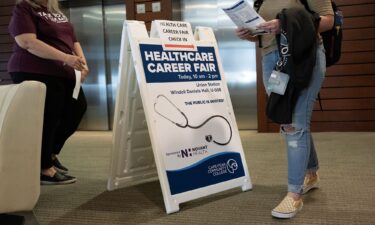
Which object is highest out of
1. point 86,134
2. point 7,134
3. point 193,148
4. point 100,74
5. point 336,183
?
point 7,134

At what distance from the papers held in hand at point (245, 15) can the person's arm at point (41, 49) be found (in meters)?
1.05

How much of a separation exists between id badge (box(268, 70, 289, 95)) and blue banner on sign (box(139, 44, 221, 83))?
520 millimetres

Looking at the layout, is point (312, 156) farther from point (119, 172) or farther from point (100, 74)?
point (100, 74)

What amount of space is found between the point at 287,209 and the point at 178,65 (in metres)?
0.91

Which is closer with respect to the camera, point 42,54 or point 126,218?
point 126,218

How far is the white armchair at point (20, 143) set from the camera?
1590mm

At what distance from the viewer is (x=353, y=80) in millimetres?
4586

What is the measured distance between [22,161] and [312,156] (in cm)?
145

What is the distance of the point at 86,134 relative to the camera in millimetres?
5352

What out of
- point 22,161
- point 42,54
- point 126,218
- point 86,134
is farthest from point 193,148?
point 86,134

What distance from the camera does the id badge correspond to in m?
1.82

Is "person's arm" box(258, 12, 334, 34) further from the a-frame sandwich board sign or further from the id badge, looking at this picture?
the a-frame sandwich board sign

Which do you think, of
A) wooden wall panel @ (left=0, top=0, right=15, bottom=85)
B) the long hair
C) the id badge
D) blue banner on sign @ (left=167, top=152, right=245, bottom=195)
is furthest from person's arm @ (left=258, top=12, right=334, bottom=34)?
wooden wall panel @ (left=0, top=0, right=15, bottom=85)

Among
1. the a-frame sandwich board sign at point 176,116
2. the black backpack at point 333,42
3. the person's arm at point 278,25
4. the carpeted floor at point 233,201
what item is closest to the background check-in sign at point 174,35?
the a-frame sandwich board sign at point 176,116
